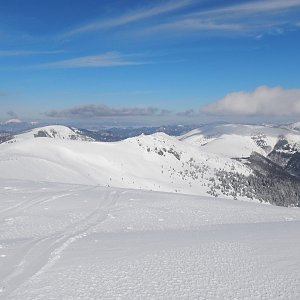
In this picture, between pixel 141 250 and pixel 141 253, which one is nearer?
pixel 141 253

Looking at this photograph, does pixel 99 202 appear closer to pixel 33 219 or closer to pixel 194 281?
pixel 33 219

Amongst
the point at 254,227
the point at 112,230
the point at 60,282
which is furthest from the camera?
the point at 254,227

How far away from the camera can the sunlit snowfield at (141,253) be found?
1230 centimetres

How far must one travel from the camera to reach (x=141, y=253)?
54.6 feet

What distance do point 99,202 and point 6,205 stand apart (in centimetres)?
721

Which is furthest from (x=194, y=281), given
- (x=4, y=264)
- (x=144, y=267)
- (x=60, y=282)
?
(x=4, y=264)

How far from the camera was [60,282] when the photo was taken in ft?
42.2

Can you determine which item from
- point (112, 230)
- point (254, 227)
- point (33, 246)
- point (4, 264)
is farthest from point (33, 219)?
point (254, 227)

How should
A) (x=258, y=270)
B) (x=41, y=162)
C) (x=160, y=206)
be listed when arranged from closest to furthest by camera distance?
(x=258, y=270) < (x=160, y=206) < (x=41, y=162)

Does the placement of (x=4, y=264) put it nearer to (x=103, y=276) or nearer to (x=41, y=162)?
(x=103, y=276)

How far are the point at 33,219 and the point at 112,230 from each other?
210 inches

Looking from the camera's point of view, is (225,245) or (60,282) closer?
(60,282)

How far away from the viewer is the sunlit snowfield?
1230 centimetres

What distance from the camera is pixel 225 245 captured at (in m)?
18.1
